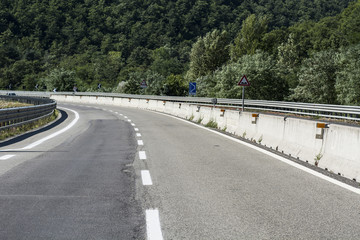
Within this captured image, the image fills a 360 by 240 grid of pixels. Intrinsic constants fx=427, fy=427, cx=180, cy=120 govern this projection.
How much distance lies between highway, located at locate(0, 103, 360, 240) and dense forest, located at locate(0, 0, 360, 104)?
4730 centimetres

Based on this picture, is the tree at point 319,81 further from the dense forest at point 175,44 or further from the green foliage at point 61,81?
the green foliage at point 61,81

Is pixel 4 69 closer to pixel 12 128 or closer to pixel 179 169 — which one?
pixel 12 128

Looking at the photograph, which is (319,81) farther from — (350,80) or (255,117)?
(255,117)

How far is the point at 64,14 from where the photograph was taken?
6890 inches

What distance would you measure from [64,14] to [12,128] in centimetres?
16943

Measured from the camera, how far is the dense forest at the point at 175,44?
60.7 m

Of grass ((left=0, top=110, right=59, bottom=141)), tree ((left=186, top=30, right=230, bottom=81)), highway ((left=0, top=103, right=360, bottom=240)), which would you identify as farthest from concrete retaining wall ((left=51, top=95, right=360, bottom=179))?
tree ((left=186, top=30, right=230, bottom=81))

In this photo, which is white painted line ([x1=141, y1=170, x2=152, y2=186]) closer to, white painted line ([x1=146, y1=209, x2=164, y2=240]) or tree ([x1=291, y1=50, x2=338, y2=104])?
white painted line ([x1=146, y1=209, x2=164, y2=240])

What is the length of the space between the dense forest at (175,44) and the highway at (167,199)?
47.3 meters

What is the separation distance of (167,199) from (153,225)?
117cm

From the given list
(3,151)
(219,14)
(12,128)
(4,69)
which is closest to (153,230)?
(3,151)

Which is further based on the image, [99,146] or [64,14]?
[64,14]

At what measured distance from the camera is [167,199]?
18.4 ft

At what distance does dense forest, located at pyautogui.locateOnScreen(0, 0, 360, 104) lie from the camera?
60.7 m
